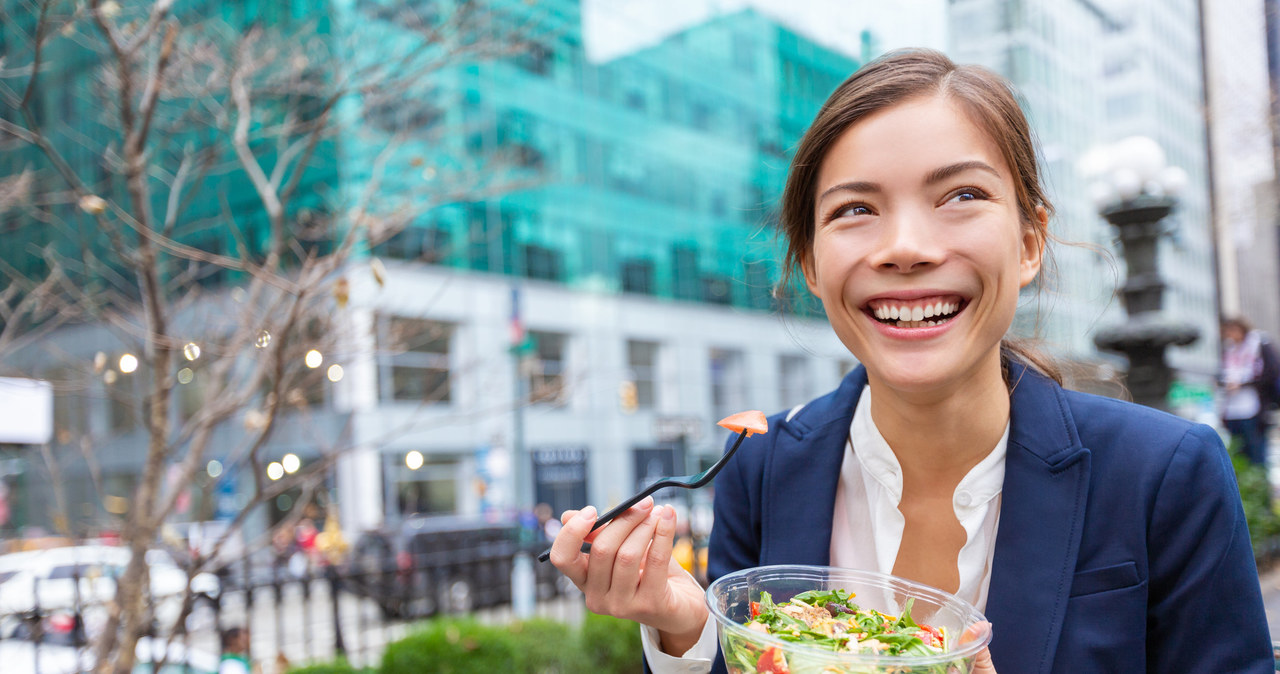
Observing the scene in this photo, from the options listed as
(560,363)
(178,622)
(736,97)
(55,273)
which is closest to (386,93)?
(55,273)

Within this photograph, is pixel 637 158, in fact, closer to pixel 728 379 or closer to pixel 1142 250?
pixel 728 379

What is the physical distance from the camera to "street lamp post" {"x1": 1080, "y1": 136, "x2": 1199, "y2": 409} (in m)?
7.02

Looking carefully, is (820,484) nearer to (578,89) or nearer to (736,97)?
(578,89)

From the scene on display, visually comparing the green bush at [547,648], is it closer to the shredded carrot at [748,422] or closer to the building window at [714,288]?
the shredded carrot at [748,422]

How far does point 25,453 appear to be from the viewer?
5.71 metres

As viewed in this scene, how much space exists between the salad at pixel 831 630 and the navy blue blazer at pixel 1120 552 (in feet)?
0.57

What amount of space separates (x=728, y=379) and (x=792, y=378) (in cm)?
231

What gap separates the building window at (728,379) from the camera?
28406 millimetres

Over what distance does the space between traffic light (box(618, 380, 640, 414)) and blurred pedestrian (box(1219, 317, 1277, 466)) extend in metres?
16.1

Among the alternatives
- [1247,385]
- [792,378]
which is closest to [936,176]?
[1247,385]

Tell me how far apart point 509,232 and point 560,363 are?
13.7ft

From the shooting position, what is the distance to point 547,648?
18.1ft

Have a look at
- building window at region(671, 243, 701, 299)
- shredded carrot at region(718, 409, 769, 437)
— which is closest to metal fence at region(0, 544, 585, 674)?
shredded carrot at region(718, 409, 769, 437)

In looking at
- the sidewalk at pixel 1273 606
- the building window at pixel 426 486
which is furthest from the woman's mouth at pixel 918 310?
the building window at pixel 426 486
